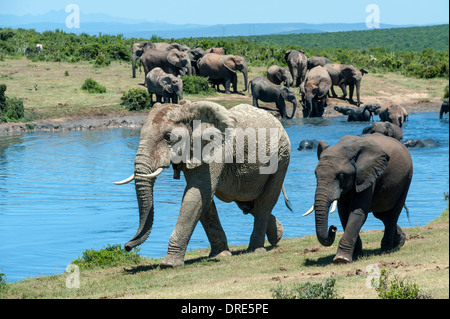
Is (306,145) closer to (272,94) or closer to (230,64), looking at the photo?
(272,94)

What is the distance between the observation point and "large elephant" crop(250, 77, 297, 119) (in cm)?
3600

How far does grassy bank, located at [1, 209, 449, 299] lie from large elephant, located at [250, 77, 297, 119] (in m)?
24.4

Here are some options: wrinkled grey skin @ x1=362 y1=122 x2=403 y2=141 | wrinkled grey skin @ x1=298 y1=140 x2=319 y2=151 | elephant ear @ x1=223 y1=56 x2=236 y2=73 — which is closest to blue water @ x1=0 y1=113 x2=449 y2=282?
wrinkled grey skin @ x1=298 y1=140 x2=319 y2=151

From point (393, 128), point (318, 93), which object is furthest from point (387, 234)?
point (318, 93)

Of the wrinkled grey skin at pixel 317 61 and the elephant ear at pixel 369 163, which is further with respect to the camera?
the wrinkled grey skin at pixel 317 61

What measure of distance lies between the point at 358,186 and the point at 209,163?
6.62 feet

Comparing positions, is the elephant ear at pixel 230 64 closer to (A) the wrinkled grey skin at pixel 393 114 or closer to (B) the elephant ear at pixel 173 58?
(B) the elephant ear at pixel 173 58

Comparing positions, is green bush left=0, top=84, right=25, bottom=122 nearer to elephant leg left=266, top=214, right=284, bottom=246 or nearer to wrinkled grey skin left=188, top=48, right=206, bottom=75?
wrinkled grey skin left=188, top=48, right=206, bottom=75

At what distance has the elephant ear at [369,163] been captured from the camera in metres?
10.2

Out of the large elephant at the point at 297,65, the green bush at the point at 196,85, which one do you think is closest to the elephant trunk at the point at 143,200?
the green bush at the point at 196,85

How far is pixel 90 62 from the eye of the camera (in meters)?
45.8

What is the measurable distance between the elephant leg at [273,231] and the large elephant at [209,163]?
431 millimetres
